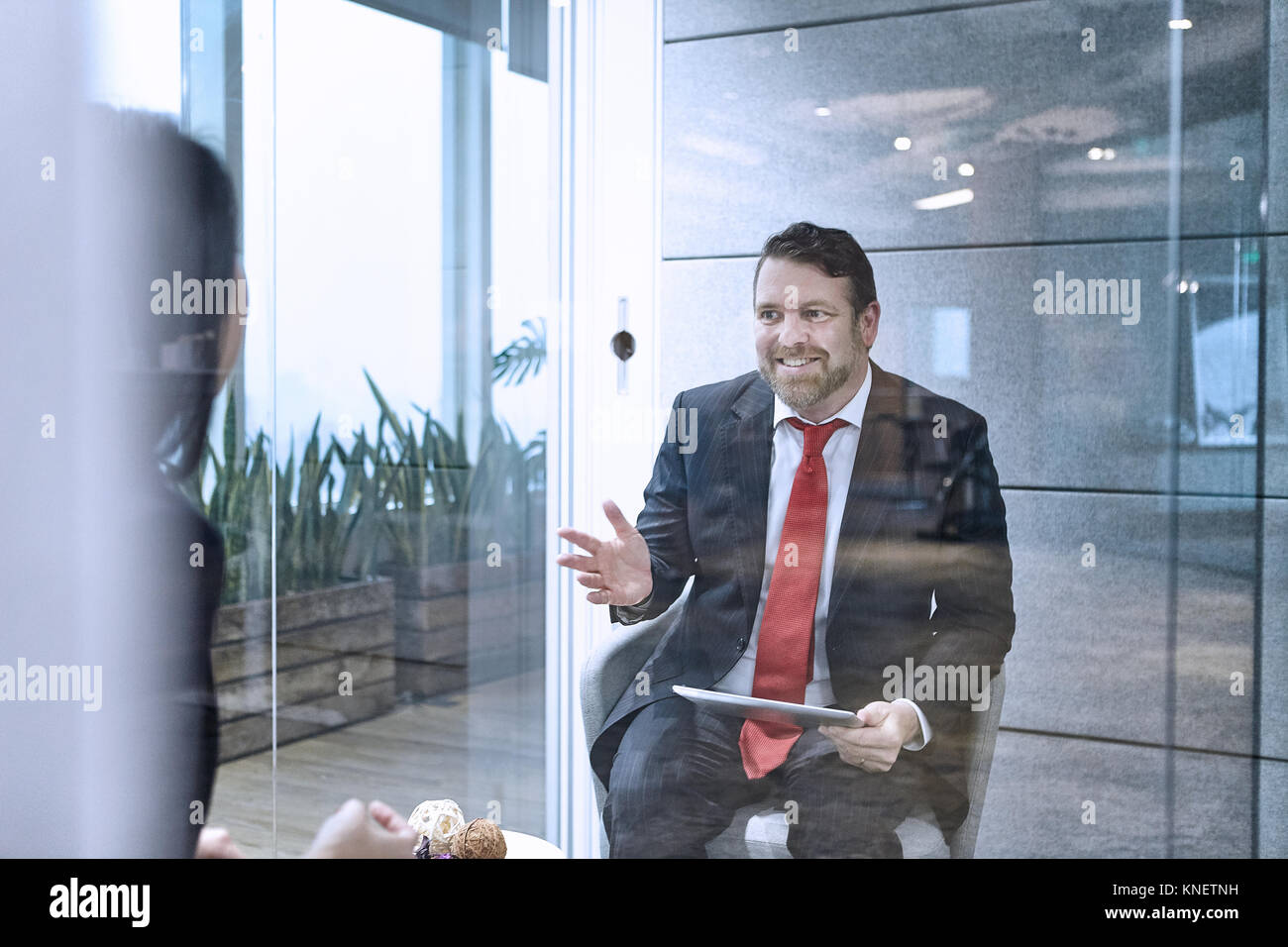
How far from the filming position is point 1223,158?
7.48 ft

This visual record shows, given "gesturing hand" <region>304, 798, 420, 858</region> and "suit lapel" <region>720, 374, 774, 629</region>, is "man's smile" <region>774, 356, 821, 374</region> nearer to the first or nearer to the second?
"suit lapel" <region>720, 374, 774, 629</region>

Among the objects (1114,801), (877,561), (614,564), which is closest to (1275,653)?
(1114,801)

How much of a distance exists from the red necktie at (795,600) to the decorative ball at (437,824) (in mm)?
644

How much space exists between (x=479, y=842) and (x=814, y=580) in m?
0.91

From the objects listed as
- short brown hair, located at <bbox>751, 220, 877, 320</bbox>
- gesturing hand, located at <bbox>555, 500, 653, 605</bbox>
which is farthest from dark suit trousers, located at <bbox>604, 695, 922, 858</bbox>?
short brown hair, located at <bbox>751, 220, 877, 320</bbox>

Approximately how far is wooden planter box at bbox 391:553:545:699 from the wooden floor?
0.05m

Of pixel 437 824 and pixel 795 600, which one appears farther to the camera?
pixel 795 600

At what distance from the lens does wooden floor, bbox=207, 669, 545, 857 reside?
2.26 metres

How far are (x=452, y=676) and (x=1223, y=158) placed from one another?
222cm

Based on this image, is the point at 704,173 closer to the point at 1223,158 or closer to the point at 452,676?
the point at 1223,158

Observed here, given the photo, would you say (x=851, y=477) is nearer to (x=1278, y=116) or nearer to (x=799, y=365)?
(x=799, y=365)

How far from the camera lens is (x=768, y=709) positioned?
87.0 inches
